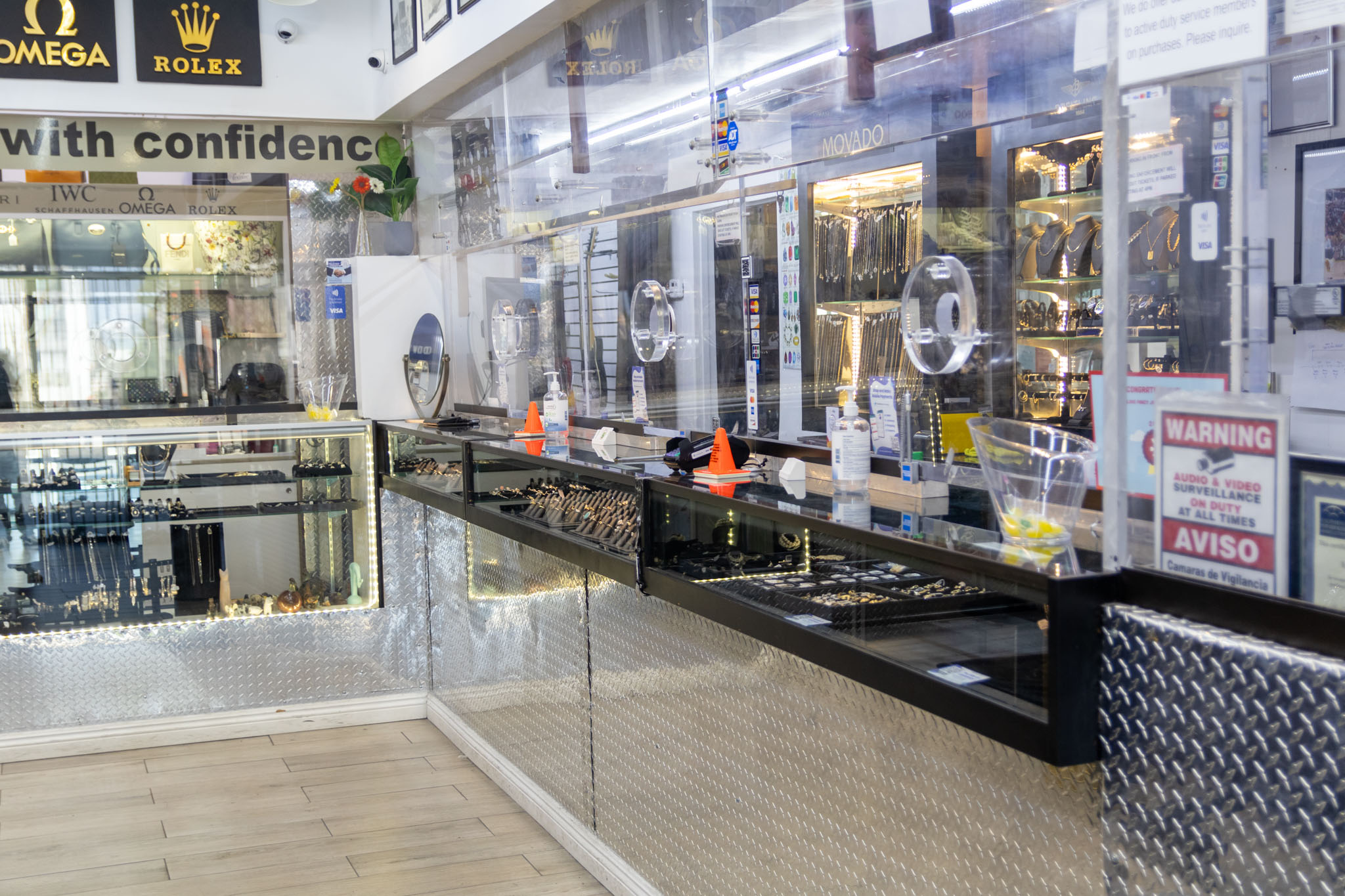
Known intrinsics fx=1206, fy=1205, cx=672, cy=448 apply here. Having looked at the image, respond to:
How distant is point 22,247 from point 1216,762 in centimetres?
614

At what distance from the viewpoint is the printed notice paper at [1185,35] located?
1.58 metres

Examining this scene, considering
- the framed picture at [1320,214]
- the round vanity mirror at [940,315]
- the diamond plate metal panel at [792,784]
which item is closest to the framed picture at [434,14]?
the diamond plate metal panel at [792,784]

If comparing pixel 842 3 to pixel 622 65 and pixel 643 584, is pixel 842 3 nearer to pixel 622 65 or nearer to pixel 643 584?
pixel 622 65

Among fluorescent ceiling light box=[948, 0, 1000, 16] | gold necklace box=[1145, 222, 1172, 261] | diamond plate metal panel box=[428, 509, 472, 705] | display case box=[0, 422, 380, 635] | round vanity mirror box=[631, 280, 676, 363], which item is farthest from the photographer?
display case box=[0, 422, 380, 635]

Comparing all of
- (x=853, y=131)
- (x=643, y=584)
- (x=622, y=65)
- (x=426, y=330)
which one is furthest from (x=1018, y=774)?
(x=426, y=330)

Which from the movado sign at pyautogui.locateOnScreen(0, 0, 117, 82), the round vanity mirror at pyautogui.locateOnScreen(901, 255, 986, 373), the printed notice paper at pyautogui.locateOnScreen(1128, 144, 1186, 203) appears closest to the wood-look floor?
the round vanity mirror at pyautogui.locateOnScreen(901, 255, 986, 373)

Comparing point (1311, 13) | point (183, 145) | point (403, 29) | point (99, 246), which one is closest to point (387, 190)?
point (403, 29)

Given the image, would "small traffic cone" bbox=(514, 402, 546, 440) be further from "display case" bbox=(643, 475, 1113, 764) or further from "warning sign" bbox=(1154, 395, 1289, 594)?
"warning sign" bbox=(1154, 395, 1289, 594)

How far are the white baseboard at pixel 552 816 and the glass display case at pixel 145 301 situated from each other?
2.53m

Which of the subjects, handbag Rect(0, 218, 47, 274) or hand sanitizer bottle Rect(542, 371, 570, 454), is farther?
handbag Rect(0, 218, 47, 274)

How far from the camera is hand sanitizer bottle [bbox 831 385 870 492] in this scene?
2621 mm

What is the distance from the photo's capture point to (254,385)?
6.43 m

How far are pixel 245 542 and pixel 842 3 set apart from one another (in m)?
3.35

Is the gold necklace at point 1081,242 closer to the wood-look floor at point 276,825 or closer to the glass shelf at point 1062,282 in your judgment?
the glass shelf at point 1062,282
